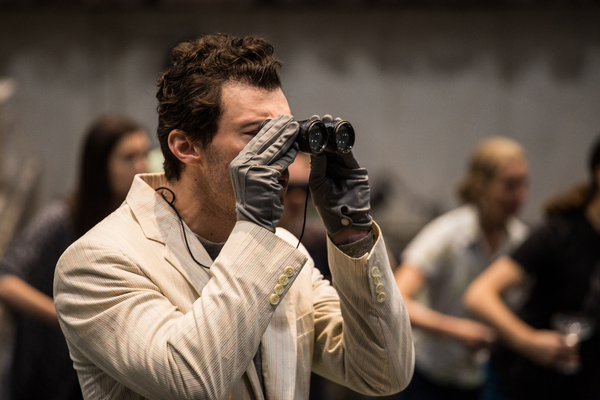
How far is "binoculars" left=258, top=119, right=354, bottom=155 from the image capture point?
4.42ft

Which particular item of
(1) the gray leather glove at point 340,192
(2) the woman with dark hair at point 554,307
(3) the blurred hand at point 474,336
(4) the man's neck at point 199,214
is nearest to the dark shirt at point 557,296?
(2) the woman with dark hair at point 554,307

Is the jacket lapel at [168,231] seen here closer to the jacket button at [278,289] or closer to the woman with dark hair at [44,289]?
the jacket button at [278,289]

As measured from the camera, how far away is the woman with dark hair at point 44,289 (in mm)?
2573

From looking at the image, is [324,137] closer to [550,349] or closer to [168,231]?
[168,231]

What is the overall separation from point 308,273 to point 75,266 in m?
0.56

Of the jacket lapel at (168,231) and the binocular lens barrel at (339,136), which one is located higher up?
the binocular lens barrel at (339,136)

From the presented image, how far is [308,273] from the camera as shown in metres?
1.65

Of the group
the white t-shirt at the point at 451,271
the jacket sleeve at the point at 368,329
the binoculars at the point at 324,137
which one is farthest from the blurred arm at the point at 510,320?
the binoculars at the point at 324,137

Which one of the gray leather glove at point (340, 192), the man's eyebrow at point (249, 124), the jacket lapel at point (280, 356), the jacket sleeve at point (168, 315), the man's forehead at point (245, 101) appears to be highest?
the man's forehead at point (245, 101)

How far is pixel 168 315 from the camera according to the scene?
1286mm

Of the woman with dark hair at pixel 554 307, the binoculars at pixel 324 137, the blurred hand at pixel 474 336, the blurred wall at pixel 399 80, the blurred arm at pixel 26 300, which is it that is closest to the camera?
the binoculars at pixel 324 137

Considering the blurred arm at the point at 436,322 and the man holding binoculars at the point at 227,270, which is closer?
the man holding binoculars at the point at 227,270

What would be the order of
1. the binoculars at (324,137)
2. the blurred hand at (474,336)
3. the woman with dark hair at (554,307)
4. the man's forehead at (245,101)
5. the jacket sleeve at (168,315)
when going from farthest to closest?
the blurred hand at (474,336) → the woman with dark hair at (554,307) → the man's forehead at (245,101) → the binoculars at (324,137) → the jacket sleeve at (168,315)

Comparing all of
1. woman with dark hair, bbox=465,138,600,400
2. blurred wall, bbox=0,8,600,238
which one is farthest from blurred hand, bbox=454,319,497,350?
blurred wall, bbox=0,8,600,238
